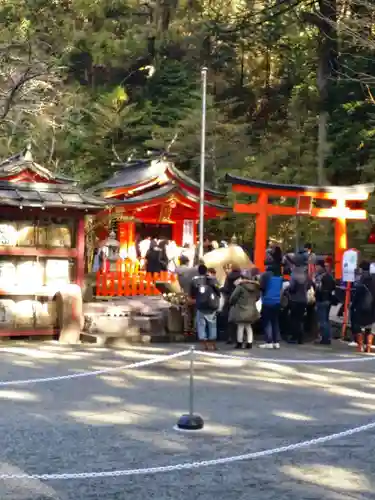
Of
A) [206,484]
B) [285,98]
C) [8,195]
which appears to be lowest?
[206,484]

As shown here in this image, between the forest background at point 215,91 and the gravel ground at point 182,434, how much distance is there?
54.4 feet

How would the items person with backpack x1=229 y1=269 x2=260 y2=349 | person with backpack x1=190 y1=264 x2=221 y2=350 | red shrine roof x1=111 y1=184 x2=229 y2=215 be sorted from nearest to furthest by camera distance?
person with backpack x1=190 y1=264 x2=221 y2=350 < person with backpack x1=229 y1=269 x2=260 y2=349 < red shrine roof x1=111 y1=184 x2=229 y2=215

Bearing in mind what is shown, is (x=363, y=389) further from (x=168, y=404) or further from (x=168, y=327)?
(x=168, y=327)

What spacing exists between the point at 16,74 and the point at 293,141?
1594 centimetres

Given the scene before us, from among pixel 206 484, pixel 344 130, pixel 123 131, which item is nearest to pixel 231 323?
pixel 206 484

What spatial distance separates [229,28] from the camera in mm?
32062

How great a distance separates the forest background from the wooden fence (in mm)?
9054

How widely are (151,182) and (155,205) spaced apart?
1.28 m

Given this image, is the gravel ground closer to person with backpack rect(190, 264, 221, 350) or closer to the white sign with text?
person with backpack rect(190, 264, 221, 350)

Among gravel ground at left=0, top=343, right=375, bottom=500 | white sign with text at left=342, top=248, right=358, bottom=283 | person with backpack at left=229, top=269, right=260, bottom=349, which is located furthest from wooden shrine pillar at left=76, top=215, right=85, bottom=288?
white sign with text at left=342, top=248, right=358, bottom=283

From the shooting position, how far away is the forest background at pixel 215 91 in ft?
98.7

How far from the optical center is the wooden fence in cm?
1812

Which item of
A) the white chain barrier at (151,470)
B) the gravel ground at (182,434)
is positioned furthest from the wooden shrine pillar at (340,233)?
the white chain barrier at (151,470)

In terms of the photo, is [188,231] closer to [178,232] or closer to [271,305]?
[178,232]
